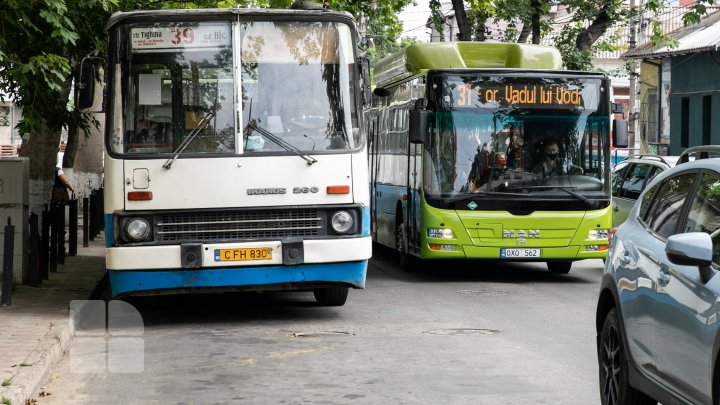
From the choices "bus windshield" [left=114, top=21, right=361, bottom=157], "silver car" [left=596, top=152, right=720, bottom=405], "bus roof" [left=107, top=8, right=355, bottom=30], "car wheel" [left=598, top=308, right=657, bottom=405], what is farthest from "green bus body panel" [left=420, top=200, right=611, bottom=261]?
"car wheel" [left=598, top=308, right=657, bottom=405]

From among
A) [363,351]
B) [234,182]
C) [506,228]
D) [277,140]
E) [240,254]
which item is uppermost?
[277,140]

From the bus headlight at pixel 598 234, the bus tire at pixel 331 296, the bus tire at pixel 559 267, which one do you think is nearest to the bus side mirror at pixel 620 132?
the bus headlight at pixel 598 234

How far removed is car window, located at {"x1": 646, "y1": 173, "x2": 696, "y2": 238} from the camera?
705cm

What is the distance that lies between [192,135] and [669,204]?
6.45 m

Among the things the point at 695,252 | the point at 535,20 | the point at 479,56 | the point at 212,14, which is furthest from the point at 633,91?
the point at 695,252

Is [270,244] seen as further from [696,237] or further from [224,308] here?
[696,237]

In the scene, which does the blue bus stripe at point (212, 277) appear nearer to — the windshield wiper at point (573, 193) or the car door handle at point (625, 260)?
the car door handle at point (625, 260)

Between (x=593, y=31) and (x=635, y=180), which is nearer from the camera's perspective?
(x=635, y=180)

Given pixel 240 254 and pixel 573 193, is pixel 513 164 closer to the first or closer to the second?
pixel 573 193

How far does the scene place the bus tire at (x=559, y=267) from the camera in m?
19.2

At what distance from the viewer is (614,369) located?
7.47 metres

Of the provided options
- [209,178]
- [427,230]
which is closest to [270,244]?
[209,178]

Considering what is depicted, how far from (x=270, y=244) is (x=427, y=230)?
5363mm

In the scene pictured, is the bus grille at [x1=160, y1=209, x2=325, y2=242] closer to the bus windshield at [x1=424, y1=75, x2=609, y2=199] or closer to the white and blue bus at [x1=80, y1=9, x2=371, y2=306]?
the white and blue bus at [x1=80, y1=9, x2=371, y2=306]
